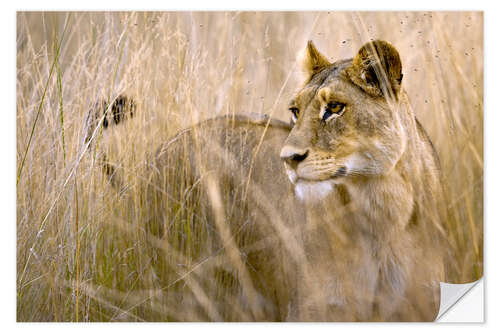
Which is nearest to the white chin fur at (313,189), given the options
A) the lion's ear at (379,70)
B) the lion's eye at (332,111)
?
the lion's eye at (332,111)

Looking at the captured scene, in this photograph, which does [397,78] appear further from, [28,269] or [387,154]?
[28,269]

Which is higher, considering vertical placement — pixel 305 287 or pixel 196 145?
pixel 196 145

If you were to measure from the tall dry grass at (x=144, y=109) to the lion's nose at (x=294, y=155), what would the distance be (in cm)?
58

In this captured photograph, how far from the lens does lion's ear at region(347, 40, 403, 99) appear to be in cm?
270

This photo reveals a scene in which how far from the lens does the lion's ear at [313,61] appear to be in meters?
3.00

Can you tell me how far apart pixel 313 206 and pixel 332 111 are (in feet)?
1.57

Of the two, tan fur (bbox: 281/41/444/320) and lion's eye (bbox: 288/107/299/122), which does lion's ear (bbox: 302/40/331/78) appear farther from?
lion's eye (bbox: 288/107/299/122)

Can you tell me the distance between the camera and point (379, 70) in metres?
2.71

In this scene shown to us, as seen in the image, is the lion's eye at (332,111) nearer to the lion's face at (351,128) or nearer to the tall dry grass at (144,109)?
the lion's face at (351,128)

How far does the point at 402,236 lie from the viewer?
9.04 ft

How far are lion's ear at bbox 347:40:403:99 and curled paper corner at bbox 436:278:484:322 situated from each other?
1.06 m

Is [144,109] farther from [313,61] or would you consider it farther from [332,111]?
[332,111]
